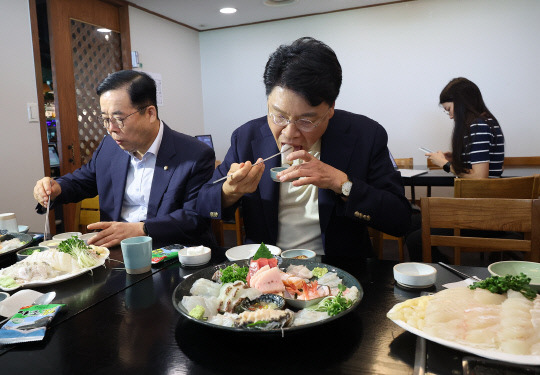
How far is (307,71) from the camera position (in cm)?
141

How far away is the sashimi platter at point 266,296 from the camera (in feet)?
2.65

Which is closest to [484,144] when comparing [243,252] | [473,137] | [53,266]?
[473,137]

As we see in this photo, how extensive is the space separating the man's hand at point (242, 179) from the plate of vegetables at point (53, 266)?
0.50 m

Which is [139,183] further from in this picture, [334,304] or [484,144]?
[484,144]

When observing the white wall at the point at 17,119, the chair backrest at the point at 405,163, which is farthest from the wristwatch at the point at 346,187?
the chair backrest at the point at 405,163

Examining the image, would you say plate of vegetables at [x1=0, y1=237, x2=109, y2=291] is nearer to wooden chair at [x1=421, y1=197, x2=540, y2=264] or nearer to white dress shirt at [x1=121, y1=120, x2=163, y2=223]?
white dress shirt at [x1=121, y1=120, x2=163, y2=223]

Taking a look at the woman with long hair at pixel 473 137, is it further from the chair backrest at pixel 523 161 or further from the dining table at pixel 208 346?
Result: the dining table at pixel 208 346

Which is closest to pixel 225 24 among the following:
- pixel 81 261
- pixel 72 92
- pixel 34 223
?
pixel 72 92

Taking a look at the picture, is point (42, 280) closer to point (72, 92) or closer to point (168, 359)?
point (168, 359)

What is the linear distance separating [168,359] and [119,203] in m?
1.51

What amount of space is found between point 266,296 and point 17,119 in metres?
3.35

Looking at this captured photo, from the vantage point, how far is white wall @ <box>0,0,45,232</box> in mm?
3273

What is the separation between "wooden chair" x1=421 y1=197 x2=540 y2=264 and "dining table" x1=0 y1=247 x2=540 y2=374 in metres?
0.55

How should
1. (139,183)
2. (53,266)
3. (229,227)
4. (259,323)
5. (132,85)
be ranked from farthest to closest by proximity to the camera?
1. (229,227)
2. (139,183)
3. (132,85)
4. (53,266)
5. (259,323)
